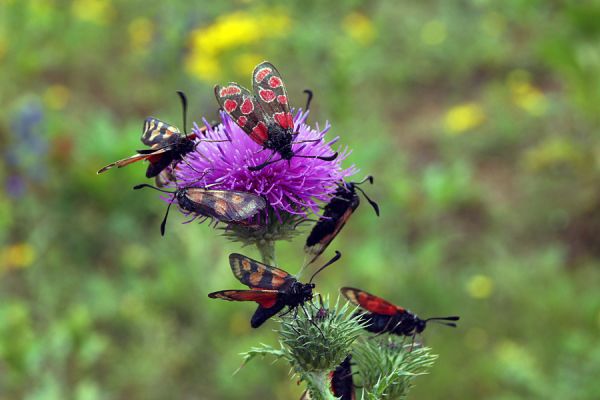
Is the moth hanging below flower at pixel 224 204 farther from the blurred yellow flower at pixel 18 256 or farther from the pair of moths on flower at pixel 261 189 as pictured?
the blurred yellow flower at pixel 18 256

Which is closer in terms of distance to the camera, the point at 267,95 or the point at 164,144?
the point at 267,95

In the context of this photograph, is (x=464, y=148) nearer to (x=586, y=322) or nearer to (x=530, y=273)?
(x=530, y=273)

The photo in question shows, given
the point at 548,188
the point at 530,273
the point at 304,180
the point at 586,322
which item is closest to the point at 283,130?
the point at 304,180

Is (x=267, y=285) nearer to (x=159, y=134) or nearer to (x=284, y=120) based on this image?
(x=284, y=120)

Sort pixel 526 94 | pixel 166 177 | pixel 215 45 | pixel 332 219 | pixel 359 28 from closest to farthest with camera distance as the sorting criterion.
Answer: pixel 332 219, pixel 166 177, pixel 215 45, pixel 526 94, pixel 359 28

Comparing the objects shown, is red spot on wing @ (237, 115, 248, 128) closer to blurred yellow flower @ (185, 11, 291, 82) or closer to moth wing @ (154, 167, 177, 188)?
moth wing @ (154, 167, 177, 188)

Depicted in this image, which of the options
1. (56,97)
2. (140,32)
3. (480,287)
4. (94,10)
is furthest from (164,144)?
(94,10)

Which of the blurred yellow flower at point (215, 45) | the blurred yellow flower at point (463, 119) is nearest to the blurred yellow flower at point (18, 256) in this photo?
the blurred yellow flower at point (215, 45)
